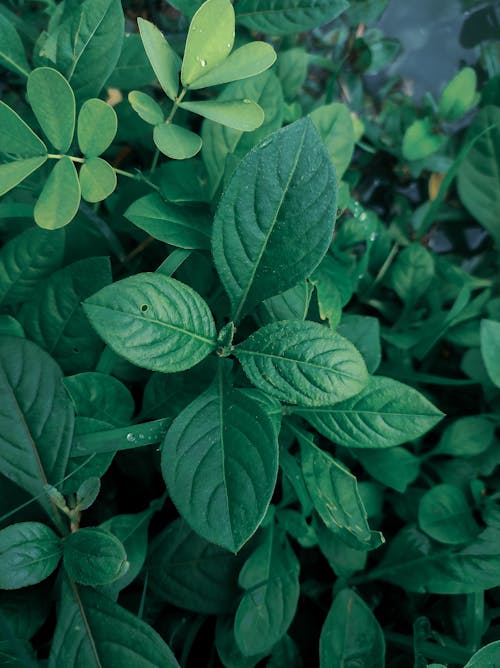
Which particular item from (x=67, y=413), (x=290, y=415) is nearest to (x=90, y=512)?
(x=67, y=413)

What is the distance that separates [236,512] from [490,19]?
1.31 metres

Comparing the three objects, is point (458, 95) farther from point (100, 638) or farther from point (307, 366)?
point (100, 638)

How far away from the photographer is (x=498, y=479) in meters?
1.10

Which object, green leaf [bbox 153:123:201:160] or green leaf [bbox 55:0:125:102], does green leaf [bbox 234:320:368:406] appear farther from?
green leaf [bbox 55:0:125:102]

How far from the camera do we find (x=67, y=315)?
92cm

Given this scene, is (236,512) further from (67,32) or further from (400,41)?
(400,41)

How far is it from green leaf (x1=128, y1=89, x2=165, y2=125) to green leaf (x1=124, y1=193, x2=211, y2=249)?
0.11 metres

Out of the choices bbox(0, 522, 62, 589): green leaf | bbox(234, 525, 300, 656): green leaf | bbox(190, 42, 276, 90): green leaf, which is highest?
bbox(190, 42, 276, 90): green leaf

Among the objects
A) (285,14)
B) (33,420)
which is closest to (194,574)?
(33,420)

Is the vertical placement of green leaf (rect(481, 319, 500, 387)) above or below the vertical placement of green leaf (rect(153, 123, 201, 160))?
below

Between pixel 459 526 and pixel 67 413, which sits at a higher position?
pixel 67 413

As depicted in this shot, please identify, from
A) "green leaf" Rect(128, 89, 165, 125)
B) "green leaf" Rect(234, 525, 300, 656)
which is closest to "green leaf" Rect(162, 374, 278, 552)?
"green leaf" Rect(234, 525, 300, 656)

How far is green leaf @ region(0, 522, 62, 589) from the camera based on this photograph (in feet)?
2.49

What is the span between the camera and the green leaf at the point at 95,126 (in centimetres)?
76
